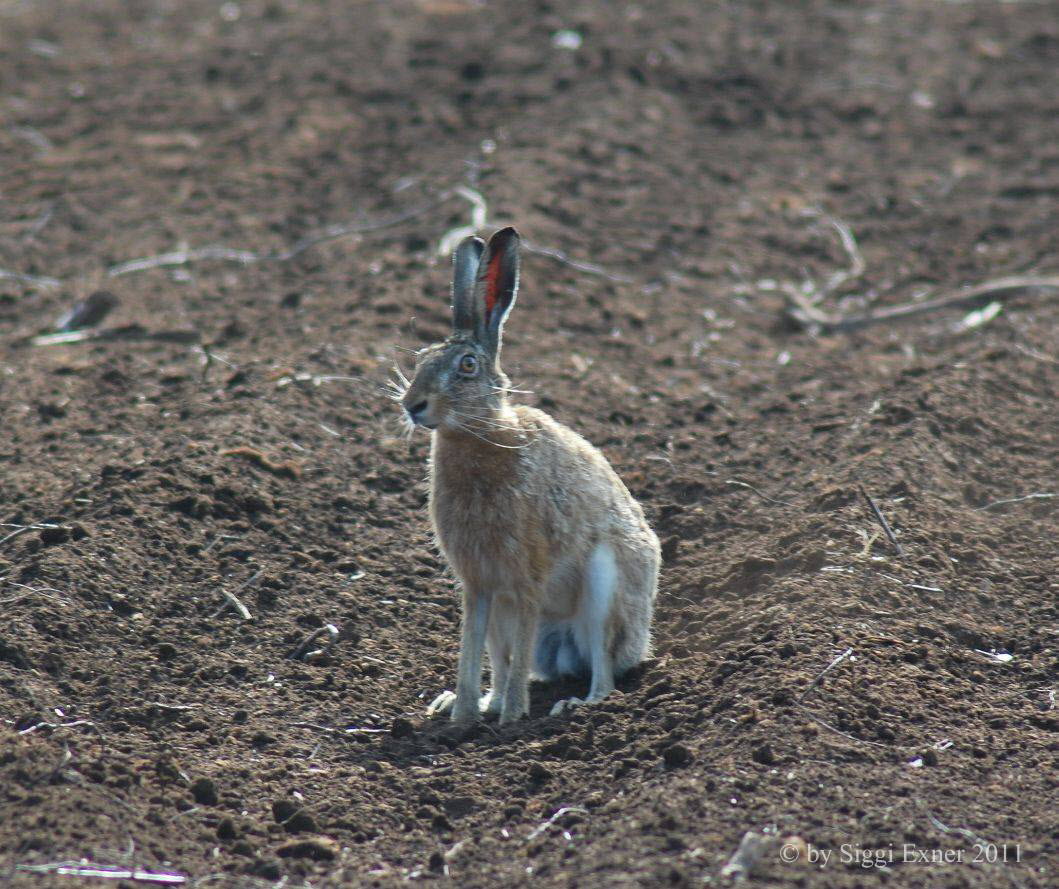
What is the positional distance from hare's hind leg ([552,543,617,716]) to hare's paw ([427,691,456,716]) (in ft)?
1.59

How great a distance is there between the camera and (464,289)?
6.23 meters

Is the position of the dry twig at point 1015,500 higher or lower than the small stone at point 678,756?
lower

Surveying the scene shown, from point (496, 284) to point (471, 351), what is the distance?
1.08 ft

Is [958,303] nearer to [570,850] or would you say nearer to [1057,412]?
[1057,412]

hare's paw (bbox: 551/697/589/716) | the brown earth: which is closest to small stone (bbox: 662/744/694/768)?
the brown earth

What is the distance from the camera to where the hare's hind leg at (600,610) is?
6.49 m

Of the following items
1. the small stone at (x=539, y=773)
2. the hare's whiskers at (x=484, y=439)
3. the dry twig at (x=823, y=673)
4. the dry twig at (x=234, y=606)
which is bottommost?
the dry twig at (x=234, y=606)

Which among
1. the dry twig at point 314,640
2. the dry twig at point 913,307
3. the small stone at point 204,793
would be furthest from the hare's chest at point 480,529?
the dry twig at point 913,307

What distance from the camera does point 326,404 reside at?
8.67m

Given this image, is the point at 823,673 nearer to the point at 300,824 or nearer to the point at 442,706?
the point at 442,706

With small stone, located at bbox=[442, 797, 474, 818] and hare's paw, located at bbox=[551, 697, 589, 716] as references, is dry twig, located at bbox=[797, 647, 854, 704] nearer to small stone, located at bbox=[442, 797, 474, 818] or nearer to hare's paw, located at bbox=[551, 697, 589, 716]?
hare's paw, located at bbox=[551, 697, 589, 716]

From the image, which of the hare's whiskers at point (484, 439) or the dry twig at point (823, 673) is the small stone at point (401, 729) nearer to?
the hare's whiskers at point (484, 439)

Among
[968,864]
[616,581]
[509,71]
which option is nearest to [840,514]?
[616,581]

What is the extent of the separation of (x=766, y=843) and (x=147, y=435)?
473cm
